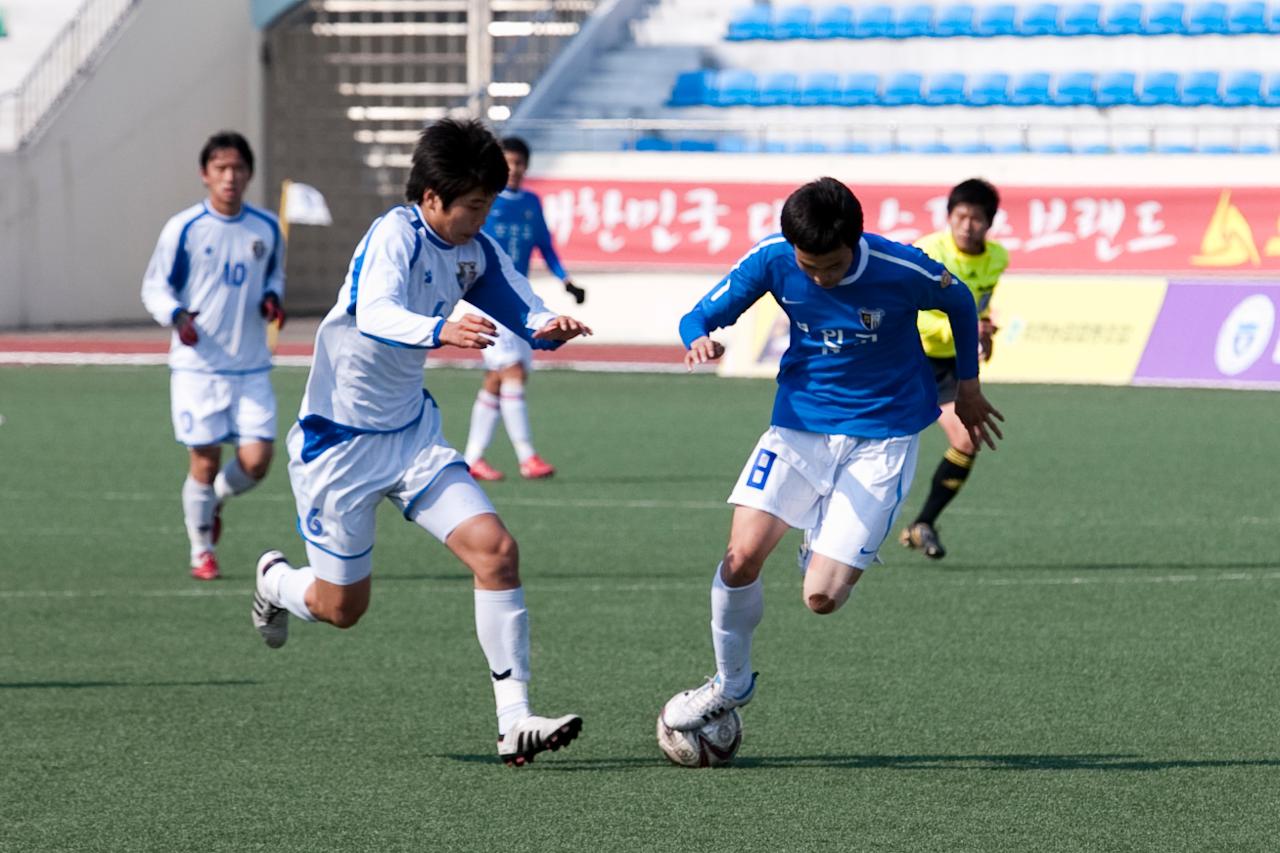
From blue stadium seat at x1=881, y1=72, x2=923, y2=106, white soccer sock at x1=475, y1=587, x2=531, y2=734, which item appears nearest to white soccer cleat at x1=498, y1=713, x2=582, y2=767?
white soccer sock at x1=475, y1=587, x2=531, y2=734

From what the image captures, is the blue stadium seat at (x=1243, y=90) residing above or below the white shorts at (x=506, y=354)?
above

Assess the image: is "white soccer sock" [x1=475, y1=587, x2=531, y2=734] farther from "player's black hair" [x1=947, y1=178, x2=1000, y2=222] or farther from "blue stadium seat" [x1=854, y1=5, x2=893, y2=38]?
"blue stadium seat" [x1=854, y1=5, x2=893, y2=38]

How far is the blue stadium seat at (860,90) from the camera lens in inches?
1030

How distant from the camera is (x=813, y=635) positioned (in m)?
8.12

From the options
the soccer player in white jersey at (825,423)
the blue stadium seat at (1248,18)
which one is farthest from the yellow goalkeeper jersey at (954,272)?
the blue stadium seat at (1248,18)

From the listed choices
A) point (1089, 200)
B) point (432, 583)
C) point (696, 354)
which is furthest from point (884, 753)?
point (1089, 200)

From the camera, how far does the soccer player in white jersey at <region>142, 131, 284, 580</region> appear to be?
948cm

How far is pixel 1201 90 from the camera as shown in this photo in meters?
25.0

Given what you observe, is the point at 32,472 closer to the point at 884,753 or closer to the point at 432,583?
the point at 432,583

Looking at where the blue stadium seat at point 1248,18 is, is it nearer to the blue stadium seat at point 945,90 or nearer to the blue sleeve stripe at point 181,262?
the blue stadium seat at point 945,90

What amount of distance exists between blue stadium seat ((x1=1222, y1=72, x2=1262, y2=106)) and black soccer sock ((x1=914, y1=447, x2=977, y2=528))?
52.9ft

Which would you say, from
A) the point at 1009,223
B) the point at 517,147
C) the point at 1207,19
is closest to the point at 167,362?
the point at 1009,223

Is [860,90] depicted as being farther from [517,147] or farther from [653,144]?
[517,147]

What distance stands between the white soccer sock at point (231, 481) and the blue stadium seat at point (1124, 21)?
19200 mm
